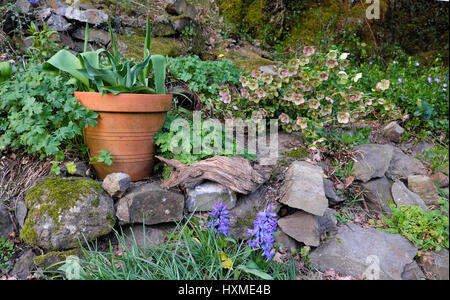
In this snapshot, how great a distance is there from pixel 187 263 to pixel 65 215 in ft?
2.60

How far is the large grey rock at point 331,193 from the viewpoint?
90.4 inches

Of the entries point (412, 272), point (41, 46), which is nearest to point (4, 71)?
point (41, 46)

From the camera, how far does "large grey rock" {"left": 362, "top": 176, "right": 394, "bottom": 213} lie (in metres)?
2.36

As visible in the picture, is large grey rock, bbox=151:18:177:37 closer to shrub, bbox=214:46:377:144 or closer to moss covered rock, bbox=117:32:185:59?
moss covered rock, bbox=117:32:185:59

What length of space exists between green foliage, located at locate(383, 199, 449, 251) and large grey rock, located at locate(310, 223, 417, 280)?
0.20ft

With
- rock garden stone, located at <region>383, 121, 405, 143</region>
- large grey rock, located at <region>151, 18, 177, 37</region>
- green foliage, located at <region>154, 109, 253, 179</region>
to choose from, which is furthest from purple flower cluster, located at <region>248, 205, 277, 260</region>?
large grey rock, located at <region>151, 18, 177, 37</region>

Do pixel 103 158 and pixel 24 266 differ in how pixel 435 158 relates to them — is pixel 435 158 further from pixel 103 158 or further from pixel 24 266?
pixel 24 266

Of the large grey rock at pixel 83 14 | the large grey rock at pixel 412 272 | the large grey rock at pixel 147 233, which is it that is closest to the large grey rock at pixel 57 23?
the large grey rock at pixel 83 14

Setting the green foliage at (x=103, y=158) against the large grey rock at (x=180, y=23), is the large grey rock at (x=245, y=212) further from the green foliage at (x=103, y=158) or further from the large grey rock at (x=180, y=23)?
the large grey rock at (x=180, y=23)

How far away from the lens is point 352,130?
9.67ft

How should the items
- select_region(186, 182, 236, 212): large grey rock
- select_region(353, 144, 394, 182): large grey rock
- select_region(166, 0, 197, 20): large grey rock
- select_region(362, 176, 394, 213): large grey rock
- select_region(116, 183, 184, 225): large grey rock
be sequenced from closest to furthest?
1. select_region(116, 183, 184, 225): large grey rock
2. select_region(186, 182, 236, 212): large grey rock
3. select_region(362, 176, 394, 213): large grey rock
4. select_region(353, 144, 394, 182): large grey rock
5. select_region(166, 0, 197, 20): large grey rock
